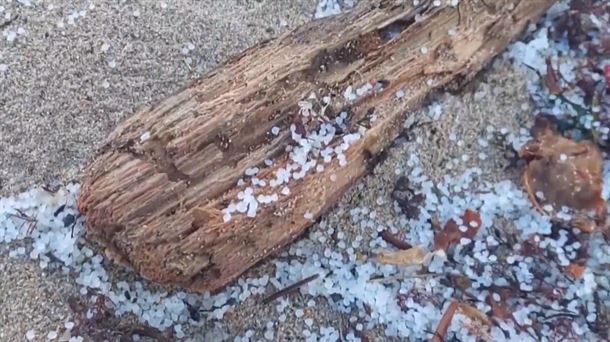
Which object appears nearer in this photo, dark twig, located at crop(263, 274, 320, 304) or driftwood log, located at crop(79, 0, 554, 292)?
driftwood log, located at crop(79, 0, 554, 292)

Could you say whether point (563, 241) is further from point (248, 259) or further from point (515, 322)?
point (248, 259)

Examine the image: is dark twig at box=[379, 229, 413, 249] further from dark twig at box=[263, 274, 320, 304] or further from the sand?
dark twig at box=[263, 274, 320, 304]

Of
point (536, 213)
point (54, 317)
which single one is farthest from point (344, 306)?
point (54, 317)

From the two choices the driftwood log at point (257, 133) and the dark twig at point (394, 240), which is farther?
the dark twig at point (394, 240)

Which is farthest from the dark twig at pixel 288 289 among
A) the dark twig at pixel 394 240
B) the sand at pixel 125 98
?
the dark twig at pixel 394 240

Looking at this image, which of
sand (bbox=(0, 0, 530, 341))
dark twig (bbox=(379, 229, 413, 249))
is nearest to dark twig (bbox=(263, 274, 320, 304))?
sand (bbox=(0, 0, 530, 341))

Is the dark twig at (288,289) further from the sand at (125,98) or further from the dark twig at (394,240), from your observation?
the dark twig at (394,240)

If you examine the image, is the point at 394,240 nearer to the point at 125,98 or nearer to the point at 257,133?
the point at 257,133
